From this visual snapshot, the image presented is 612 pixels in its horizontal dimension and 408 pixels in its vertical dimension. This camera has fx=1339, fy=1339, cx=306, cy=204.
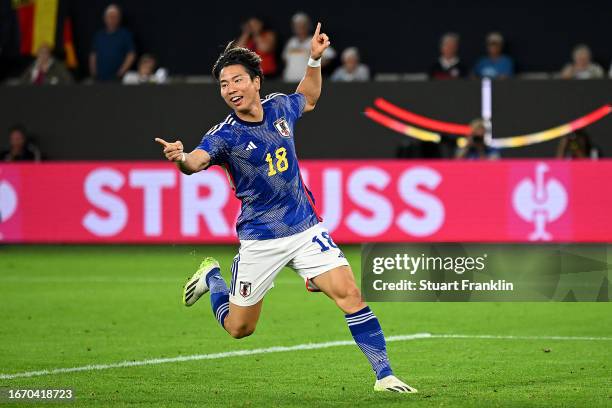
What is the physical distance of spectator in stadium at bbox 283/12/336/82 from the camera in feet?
63.7

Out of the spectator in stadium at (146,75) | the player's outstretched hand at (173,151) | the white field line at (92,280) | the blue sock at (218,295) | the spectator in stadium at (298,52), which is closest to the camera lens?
the player's outstretched hand at (173,151)

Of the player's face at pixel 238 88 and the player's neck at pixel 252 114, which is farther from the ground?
the player's face at pixel 238 88

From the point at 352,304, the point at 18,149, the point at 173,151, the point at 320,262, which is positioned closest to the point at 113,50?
the point at 18,149

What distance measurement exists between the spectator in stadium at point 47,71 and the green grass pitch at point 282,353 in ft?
16.5

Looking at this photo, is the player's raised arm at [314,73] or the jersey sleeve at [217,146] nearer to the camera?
the jersey sleeve at [217,146]

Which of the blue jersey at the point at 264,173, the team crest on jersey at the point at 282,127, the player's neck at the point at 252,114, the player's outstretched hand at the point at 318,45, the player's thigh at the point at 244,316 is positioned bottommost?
the player's thigh at the point at 244,316

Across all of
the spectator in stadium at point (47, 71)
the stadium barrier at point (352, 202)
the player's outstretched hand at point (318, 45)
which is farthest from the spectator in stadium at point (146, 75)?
the player's outstretched hand at point (318, 45)

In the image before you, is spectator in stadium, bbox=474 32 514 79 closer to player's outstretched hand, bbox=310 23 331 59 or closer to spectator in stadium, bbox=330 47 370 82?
spectator in stadium, bbox=330 47 370 82

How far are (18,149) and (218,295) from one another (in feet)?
34.8

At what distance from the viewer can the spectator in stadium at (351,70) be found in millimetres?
19469

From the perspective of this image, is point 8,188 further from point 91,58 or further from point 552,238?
point 552,238

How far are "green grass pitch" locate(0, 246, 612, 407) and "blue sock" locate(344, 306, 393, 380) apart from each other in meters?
0.18

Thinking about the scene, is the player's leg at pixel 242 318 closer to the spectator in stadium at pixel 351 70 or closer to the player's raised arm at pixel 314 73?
the player's raised arm at pixel 314 73

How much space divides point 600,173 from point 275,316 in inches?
246
